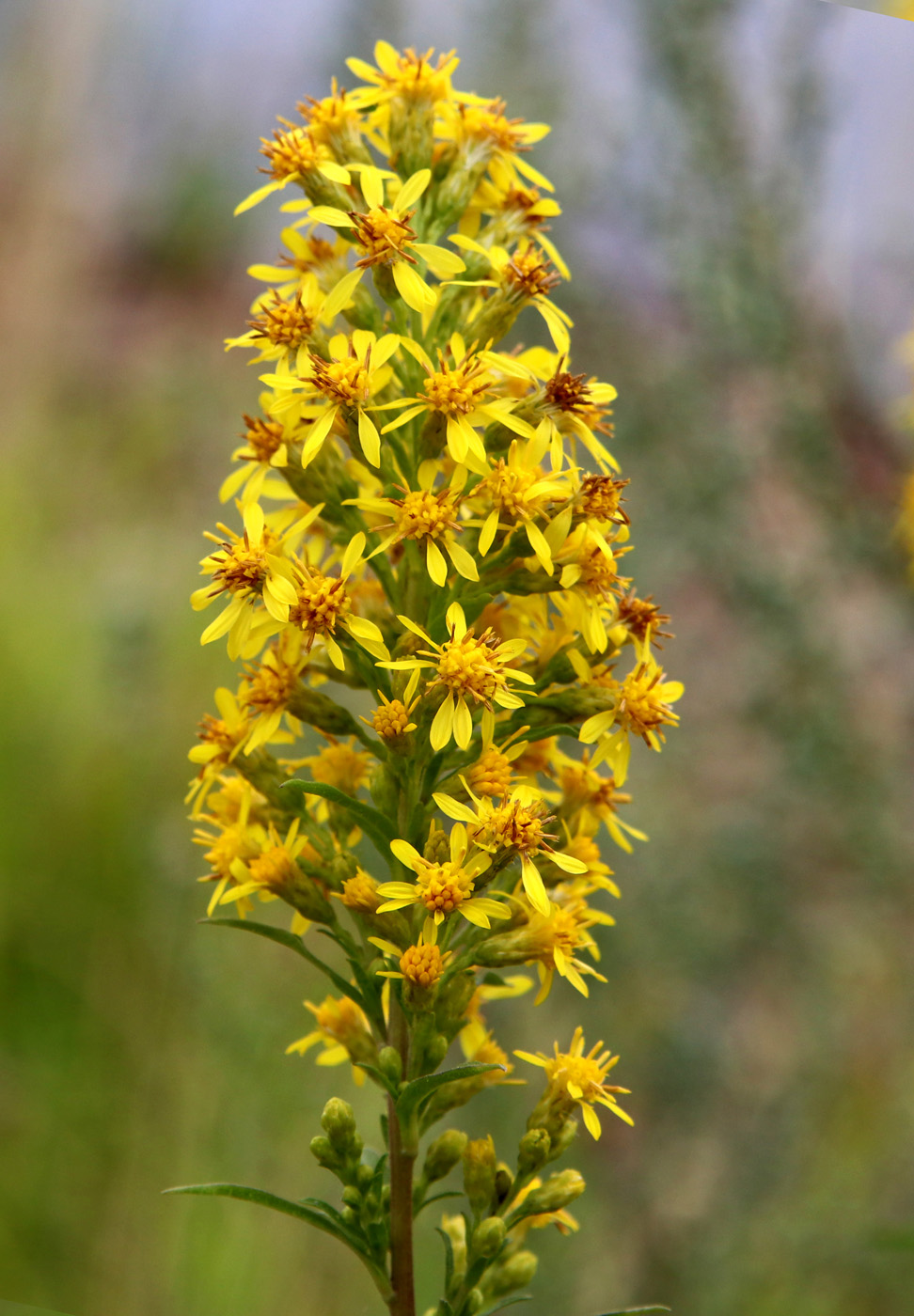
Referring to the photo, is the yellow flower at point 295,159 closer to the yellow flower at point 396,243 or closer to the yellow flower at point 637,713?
the yellow flower at point 396,243

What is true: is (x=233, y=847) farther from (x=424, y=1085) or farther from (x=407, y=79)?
(x=407, y=79)

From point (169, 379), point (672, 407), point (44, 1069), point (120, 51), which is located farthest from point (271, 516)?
point (120, 51)

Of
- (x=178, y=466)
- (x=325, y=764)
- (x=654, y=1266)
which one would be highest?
(x=178, y=466)

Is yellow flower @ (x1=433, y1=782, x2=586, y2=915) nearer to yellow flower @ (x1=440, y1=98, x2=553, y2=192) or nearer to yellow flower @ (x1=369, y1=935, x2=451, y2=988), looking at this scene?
yellow flower @ (x1=369, y1=935, x2=451, y2=988)

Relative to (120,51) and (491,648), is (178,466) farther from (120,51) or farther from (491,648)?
(491,648)

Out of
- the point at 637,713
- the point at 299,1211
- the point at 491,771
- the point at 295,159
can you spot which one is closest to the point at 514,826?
the point at 491,771

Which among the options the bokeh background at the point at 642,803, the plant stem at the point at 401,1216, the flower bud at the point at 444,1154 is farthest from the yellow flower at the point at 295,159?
the bokeh background at the point at 642,803

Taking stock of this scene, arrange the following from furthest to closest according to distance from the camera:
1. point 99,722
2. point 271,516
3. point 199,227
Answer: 1. point 199,227
2. point 99,722
3. point 271,516
